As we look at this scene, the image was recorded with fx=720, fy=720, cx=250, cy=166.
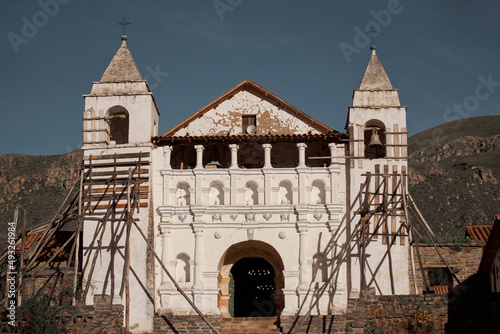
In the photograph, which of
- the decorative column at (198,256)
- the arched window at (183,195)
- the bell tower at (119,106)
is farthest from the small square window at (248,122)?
the decorative column at (198,256)

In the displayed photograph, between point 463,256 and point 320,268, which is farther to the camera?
point 463,256

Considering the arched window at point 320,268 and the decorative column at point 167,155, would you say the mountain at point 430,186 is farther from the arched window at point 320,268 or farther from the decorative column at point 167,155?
the arched window at point 320,268

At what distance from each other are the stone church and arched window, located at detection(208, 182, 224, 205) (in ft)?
0.15

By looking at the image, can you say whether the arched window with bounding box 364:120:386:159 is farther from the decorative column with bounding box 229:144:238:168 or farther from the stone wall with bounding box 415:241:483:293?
the stone wall with bounding box 415:241:483:293

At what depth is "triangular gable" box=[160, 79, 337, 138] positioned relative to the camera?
2986 cm

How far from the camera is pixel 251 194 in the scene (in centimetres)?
2969

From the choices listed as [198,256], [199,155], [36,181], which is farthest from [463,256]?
[36,181]

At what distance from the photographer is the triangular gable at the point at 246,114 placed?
98.0ft

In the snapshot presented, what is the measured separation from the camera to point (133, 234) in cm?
2847

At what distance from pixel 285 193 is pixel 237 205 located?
82.0 inches

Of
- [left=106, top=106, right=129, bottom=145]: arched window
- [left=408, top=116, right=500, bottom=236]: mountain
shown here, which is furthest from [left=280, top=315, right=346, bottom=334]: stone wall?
[left=408, top=116, right=500, bottom=236]: mountain

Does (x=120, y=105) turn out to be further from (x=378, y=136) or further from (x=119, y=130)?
(x=378, y=136)

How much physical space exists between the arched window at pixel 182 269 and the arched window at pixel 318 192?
567 cm

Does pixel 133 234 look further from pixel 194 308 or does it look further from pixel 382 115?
pixel 382 115
